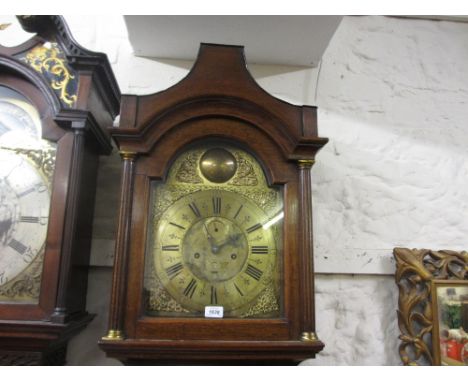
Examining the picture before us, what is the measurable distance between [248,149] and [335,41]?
678 millimetres

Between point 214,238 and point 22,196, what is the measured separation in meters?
0.45

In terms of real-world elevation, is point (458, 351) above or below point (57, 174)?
below

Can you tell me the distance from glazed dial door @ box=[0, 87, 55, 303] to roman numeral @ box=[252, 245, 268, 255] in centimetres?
47

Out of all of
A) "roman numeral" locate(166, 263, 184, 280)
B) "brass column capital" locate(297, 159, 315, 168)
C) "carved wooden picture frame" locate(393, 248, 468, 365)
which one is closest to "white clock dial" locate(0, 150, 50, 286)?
"roman numeral" locate(166, 263, 184, 280)

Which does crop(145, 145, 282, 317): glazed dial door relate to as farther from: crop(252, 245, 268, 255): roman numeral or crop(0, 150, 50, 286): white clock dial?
crop(0, 150, 50, 286): white clock dial

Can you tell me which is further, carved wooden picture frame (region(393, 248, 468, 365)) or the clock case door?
carved wooden picture frame (region(393, 248, 468, 365))

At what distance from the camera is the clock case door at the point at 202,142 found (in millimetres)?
763

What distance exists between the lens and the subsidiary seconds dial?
31.7 inches

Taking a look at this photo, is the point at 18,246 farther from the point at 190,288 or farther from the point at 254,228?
the point at 254,228

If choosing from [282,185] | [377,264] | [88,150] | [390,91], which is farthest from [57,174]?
[390,91]

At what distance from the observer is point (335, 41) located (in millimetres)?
1288

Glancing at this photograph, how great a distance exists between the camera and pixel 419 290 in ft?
3.53

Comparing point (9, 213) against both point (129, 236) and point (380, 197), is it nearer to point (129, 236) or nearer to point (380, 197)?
point (129, 236)

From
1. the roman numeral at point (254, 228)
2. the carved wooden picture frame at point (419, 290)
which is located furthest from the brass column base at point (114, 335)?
the carved wooden picture frame at point (419, 290)
